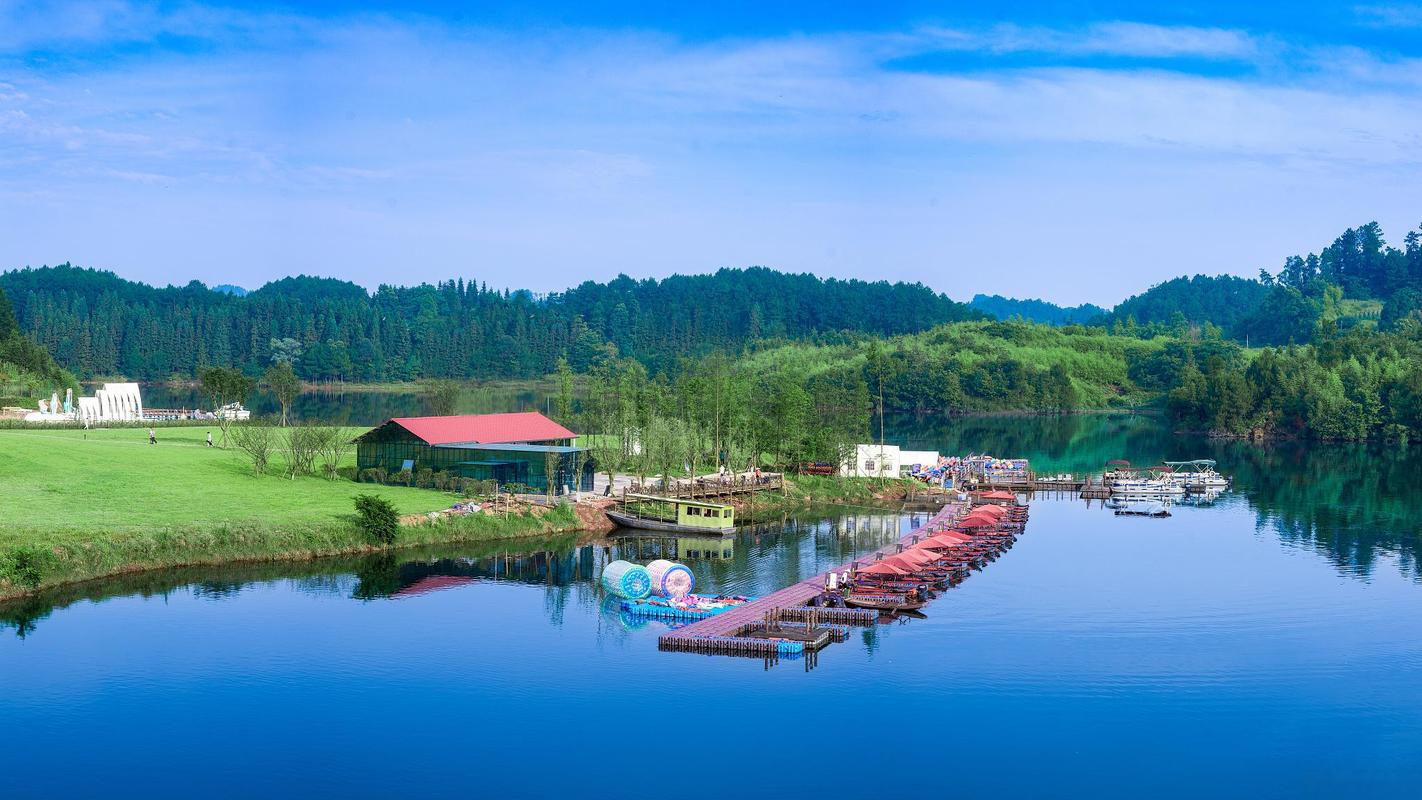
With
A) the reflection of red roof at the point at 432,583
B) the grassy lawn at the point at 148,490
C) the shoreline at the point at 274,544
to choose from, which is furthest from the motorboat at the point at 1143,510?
the reflection of red roof at the point at 432,583

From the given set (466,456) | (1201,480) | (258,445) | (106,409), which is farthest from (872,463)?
(106,409)

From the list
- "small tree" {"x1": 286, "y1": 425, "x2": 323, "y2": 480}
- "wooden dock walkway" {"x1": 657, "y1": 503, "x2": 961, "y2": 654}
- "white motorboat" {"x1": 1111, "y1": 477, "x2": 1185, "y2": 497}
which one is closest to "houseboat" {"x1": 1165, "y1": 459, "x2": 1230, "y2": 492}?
"white motorboat" {"x1": 1111, "y1": 477, "x2": 1185, "y2": 497}

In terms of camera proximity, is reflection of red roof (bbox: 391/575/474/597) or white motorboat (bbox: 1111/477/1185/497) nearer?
reflection of red roof (bbox: 391/575/474/597)

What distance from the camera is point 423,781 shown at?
2955 cm

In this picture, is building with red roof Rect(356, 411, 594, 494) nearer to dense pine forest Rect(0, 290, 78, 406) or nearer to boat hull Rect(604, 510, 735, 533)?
boat hull Rect(604, 510, 735, 533)

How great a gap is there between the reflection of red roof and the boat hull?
14.9m

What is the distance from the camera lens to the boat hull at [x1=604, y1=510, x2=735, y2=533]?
65000mm

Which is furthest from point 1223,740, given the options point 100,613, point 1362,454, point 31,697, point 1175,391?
point 1175,391

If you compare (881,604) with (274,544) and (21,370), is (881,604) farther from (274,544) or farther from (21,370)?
(21,370)

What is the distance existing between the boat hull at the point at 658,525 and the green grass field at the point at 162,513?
255 centimetres

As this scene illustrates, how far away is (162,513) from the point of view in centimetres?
5397

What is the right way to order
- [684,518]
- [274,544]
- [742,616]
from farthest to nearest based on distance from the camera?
[684,518], [274,544], [742,616]

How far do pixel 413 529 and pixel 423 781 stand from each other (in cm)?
2870

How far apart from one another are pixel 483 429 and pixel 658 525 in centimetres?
1426
